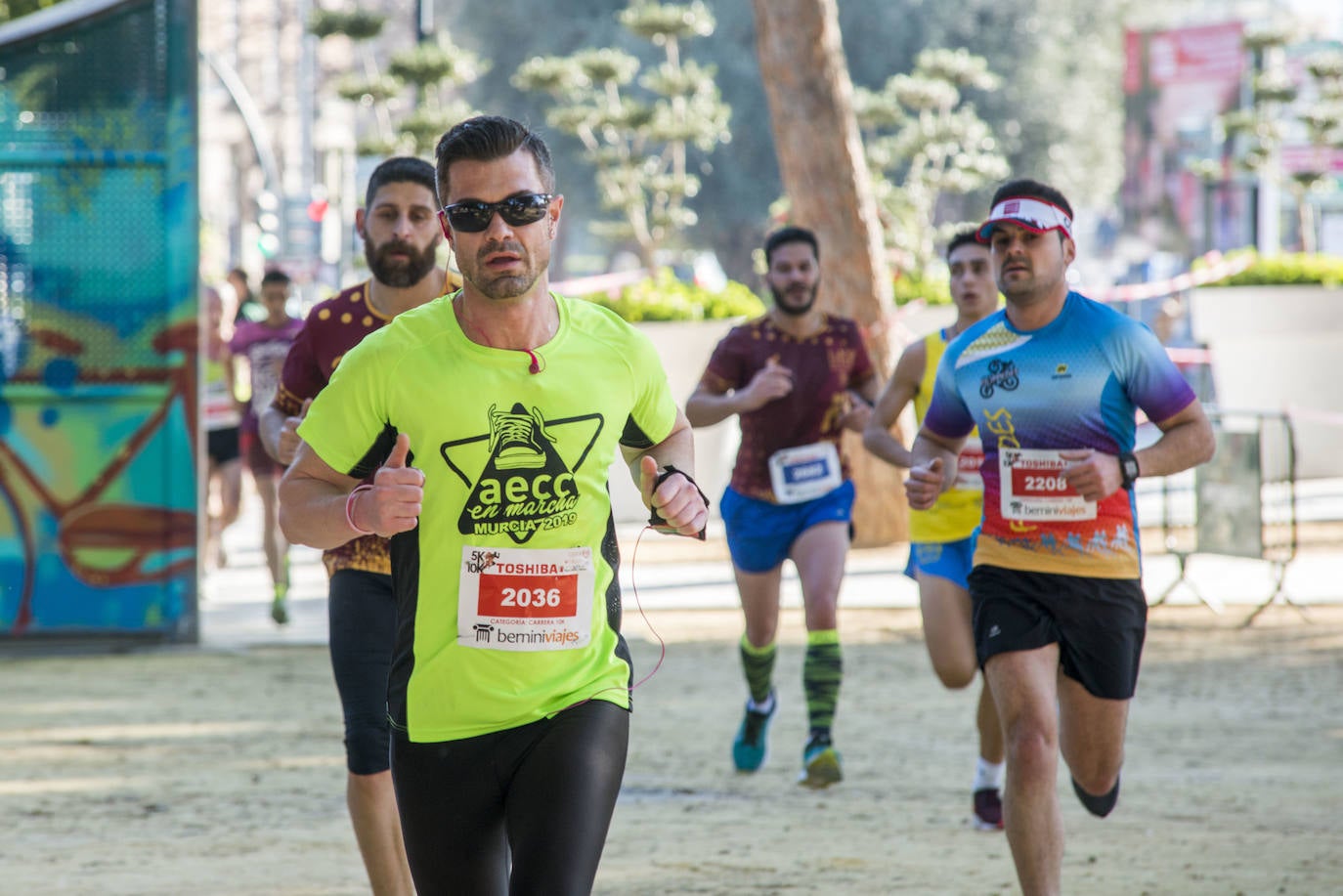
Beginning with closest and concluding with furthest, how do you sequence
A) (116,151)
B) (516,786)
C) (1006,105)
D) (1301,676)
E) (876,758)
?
(516,786), (876,758), (1301,676), (116,151), (1006,105)

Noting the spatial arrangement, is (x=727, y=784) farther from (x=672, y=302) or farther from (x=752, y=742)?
(x=672, y=302)

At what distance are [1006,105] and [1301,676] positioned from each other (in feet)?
112

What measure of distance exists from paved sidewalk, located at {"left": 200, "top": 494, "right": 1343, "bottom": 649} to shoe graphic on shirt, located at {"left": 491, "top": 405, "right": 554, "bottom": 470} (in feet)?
25.6

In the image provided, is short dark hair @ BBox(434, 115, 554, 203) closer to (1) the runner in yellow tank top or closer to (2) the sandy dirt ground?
(2) the sandy dirt ground

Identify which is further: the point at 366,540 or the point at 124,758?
the point at 124,758

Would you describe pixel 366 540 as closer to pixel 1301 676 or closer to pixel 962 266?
pixel 962 266

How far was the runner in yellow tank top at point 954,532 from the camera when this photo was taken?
6738 mm

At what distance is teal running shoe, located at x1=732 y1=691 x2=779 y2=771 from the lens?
304 inches

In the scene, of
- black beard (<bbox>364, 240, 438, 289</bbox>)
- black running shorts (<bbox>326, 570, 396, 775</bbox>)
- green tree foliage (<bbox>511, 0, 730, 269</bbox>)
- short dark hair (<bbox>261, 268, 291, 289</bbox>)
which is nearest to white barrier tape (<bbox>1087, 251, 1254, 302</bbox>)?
green tree foliage (<bbox>511, 0, 730, 269</bbox>)

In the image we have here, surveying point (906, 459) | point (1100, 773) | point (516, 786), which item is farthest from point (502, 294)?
point (906, 459)

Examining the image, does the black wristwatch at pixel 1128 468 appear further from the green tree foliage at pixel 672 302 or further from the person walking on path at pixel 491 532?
the green tree foliage at pixel 672 302

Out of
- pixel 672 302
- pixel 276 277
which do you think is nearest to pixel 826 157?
pixel 672 302

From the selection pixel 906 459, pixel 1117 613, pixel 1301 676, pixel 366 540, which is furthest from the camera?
pixel 1301 676

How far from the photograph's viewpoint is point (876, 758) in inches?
316
